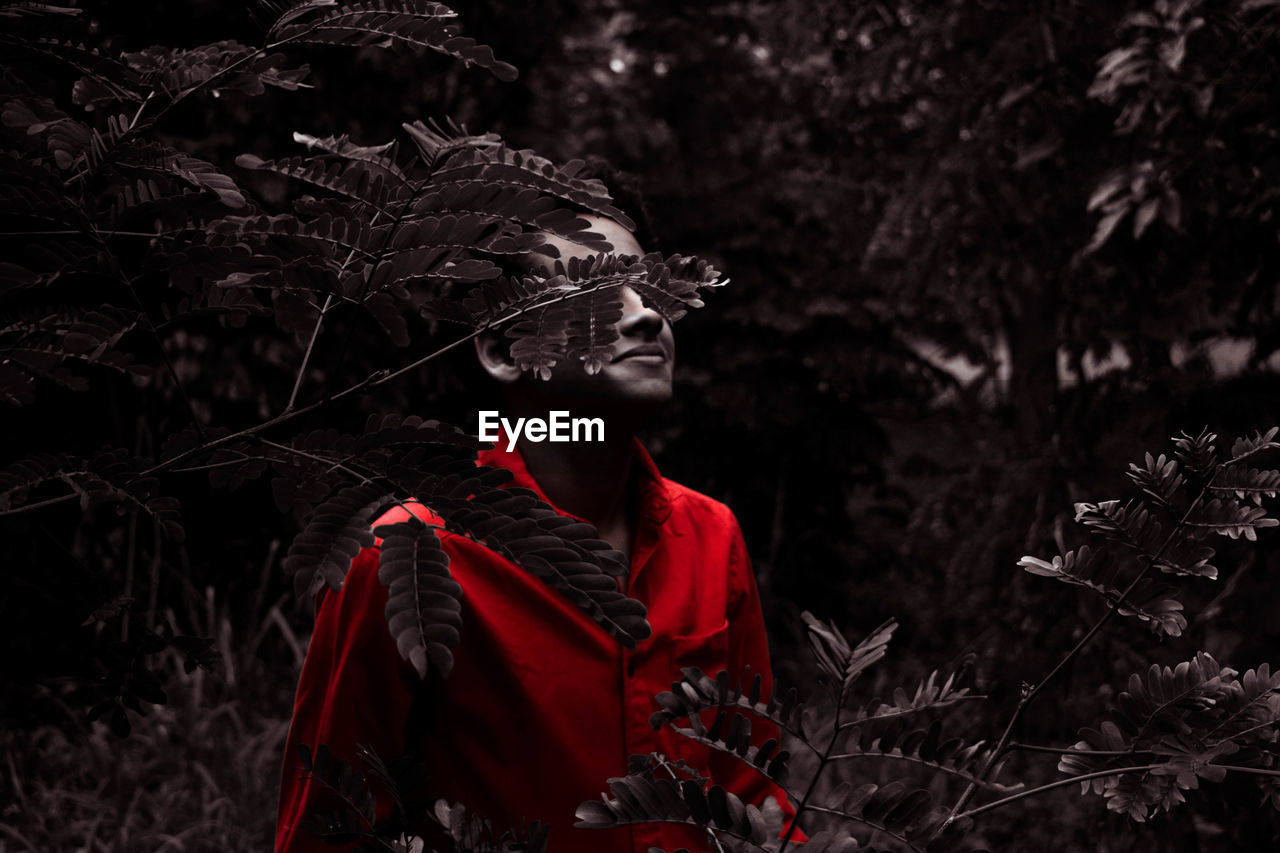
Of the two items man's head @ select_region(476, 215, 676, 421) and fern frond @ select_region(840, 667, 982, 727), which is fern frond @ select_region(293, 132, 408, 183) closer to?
man's head @ select_region(476, 215, 676, 421)

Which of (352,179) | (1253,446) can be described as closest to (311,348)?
(352,179)

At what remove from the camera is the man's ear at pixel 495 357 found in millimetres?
A: 1531

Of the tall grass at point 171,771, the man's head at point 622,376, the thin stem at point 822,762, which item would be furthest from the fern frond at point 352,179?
the tall grass at point 171,771

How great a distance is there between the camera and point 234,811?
10.1ft

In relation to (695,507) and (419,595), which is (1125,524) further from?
(695,507)

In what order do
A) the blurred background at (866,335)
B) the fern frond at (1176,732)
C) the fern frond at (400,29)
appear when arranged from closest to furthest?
the fern frond at (1176,732) → the fern frond at (400,29) → the blurred background at (866,335)

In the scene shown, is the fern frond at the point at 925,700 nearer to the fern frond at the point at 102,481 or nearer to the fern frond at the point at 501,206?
the fern frond at the point at 501,206

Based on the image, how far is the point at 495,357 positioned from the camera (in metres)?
1.56

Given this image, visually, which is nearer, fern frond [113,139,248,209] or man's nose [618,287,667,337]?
fern frond [113,139,248,209]

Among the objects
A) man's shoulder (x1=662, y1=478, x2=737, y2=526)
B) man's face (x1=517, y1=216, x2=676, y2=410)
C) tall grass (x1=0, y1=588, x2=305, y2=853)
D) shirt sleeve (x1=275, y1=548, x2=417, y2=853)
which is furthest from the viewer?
tall grass (x1=0, y1=588, x2=305, y2=853)

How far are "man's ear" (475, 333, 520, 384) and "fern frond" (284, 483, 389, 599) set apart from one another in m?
0.66

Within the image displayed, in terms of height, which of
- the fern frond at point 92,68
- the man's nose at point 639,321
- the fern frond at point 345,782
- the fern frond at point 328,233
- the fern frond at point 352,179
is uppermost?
the fern frond at point 92,68

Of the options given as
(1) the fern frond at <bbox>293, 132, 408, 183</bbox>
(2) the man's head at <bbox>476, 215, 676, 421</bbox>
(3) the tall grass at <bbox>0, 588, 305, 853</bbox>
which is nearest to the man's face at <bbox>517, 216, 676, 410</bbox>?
(2) the man's head at <bbox>476, 215, 676, 421</bbox>

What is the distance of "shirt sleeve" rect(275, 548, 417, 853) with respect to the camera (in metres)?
1.26
